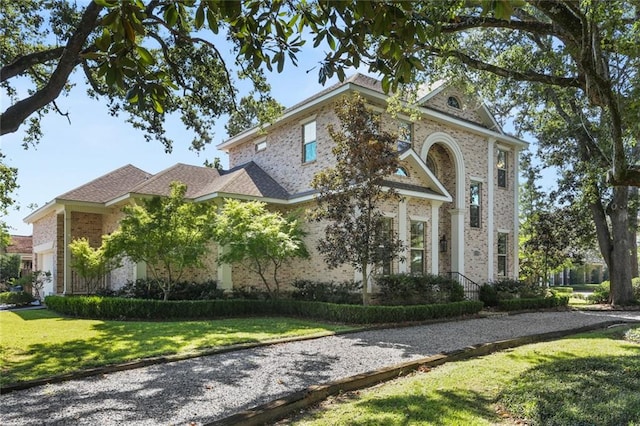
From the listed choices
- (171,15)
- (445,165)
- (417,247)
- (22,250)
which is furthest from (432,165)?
(22,250)

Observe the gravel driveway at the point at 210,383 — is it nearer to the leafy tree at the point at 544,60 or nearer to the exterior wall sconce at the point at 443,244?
the leafy tree at the point at 544,60

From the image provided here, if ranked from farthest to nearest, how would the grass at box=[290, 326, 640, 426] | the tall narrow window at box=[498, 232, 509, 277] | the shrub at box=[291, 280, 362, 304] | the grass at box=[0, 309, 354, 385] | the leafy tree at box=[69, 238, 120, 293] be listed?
the tall narrow window at box=[498, 232, 509, 277], the leafy tree at box=[69, 238, 120, 293], the shrub at box=[291, 280, 362, 304], the grass at box=[0, 309, 354, 385], the grass at box=[290, 326, 640, 426]

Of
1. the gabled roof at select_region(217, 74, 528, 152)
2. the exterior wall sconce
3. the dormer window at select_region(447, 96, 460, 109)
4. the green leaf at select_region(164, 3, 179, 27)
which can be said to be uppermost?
the dormer window at select_region(447, 96, 460, 109)

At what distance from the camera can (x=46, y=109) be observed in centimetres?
1353

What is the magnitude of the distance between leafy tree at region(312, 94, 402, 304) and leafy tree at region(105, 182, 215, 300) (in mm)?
3876

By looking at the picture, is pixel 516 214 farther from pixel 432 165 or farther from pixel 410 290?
pixel 410 290

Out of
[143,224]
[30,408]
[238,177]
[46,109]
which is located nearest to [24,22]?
[46,109]

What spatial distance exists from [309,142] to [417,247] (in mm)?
6032

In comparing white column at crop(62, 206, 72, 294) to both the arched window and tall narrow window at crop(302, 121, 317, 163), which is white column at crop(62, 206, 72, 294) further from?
the arched window

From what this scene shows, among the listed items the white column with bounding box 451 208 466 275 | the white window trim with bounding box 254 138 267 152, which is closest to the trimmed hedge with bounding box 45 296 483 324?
the white column with bounding box 451 208 466 275

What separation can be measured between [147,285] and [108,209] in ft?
18.0

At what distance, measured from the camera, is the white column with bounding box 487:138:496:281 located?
1970 cm

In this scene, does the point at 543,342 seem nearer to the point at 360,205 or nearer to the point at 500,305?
the point at 360,205

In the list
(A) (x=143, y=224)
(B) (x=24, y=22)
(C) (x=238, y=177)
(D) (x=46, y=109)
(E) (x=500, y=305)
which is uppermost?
(B) (x=24, y=22)
